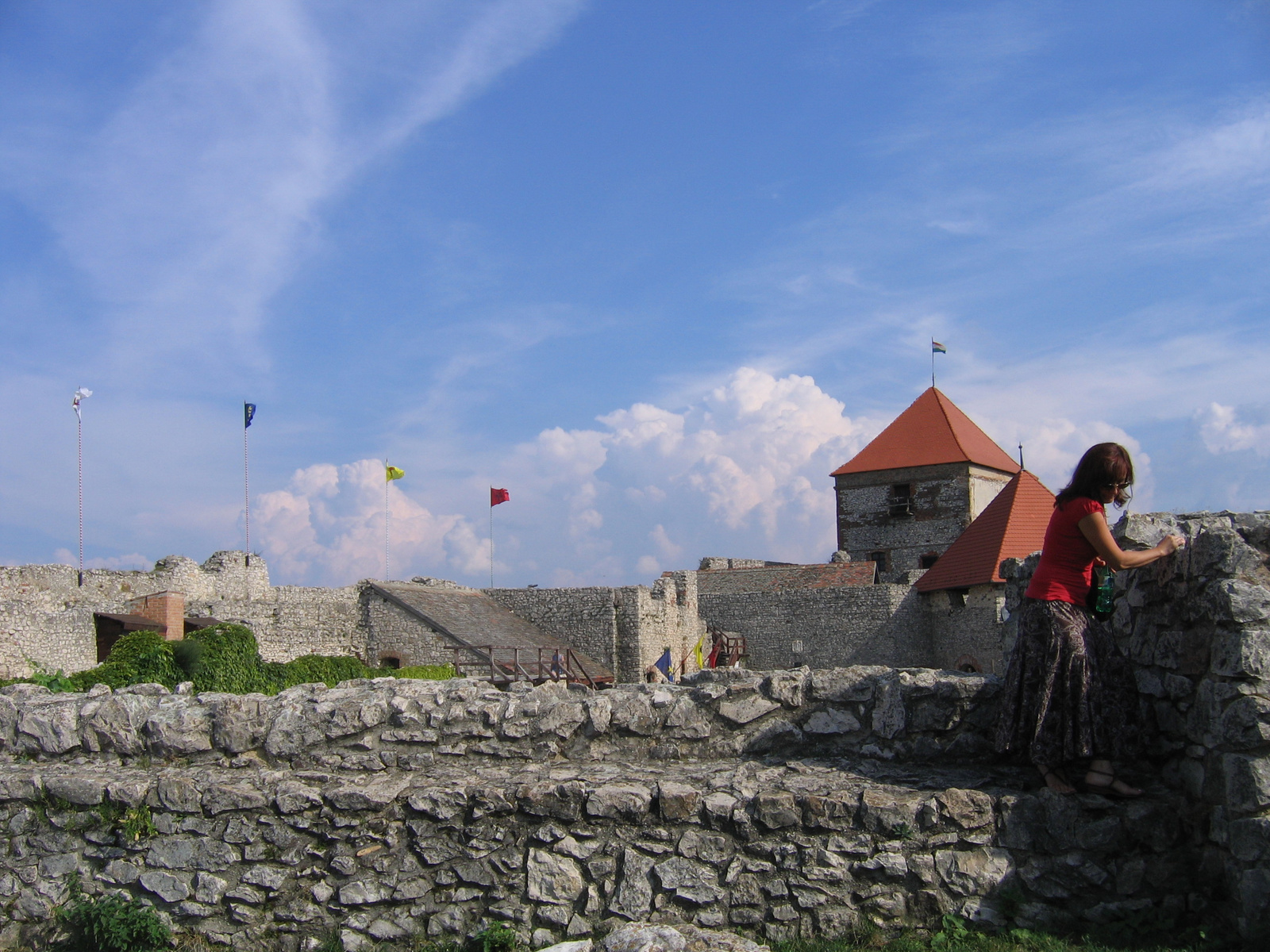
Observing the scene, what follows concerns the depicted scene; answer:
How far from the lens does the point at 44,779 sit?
16.3ft

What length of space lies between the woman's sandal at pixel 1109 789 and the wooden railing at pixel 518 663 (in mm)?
20260

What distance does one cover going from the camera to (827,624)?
107 feet

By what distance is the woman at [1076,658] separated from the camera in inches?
167

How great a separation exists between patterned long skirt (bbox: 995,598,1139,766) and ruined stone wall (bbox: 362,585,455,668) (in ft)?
78.2

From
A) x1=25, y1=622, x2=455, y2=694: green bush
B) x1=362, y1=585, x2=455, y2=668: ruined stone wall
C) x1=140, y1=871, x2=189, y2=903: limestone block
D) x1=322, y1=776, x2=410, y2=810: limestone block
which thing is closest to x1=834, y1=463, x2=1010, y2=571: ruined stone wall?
x1=362, y1=585, x2=455, y2=668: ruined stone wall

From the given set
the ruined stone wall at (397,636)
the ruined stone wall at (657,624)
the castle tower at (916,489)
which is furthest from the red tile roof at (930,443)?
the ruined stone wall at (397,636)

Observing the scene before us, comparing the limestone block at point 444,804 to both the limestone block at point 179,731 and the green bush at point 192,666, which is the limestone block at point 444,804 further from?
the green bush at point 192,666

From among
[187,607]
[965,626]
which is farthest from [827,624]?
[187,607]

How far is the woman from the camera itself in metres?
4.24

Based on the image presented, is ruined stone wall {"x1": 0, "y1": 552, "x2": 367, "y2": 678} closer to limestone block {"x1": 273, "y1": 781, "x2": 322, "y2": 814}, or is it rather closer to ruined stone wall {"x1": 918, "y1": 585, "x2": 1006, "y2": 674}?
ruined stone wall {"x1": 918, "y1": 585, "x2": 1006, "y2": 674}

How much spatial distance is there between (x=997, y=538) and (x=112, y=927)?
24.6 meters

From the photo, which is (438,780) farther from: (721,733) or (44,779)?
(44,779)

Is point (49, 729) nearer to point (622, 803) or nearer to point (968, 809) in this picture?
point (622, 803)

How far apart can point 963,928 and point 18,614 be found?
64.7 feet
